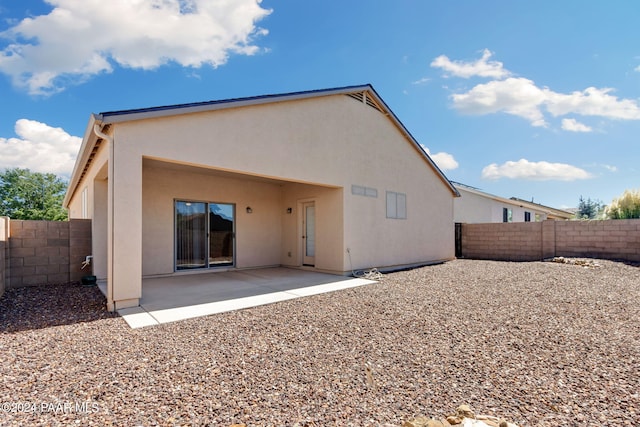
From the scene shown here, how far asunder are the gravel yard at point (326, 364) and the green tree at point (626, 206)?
13323 millimetres

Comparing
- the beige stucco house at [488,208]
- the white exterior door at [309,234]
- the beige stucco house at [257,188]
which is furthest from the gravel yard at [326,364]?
the beige stucco house at [488,208]

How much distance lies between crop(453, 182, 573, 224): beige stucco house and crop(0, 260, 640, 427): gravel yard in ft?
53.6

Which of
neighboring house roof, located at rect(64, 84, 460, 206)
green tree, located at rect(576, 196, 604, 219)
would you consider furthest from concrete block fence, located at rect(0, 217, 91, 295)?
green tree, located at rect(576, 196, 604, 219)

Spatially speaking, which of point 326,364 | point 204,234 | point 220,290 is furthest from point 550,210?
point 326,364

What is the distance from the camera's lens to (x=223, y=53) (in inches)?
399

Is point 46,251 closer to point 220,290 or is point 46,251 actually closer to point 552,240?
point 220,290

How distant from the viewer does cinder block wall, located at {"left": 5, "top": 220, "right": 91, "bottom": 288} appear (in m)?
7.47

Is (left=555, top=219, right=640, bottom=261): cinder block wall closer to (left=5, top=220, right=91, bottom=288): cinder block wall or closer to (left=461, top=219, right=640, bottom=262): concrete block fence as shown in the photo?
(left=461, top=219, right=640, bottom=262): concrete block fence

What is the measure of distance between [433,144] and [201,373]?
16686 millimetres

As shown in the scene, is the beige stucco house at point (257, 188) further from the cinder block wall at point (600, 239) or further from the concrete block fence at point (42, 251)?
the cinder block wall at point (600, 239)

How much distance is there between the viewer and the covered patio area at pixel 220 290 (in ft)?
18.0

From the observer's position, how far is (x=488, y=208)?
23.1 metres

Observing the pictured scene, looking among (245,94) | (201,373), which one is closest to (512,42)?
(245,94)

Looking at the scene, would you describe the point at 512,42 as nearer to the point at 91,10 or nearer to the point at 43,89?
the point at 91,10
